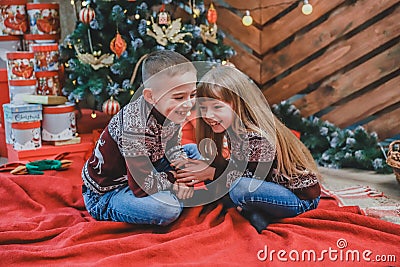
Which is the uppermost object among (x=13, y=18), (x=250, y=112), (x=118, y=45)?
(x=13, y=18)

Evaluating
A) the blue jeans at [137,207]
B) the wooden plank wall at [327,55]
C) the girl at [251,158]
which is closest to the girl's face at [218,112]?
the girl at [251,158]

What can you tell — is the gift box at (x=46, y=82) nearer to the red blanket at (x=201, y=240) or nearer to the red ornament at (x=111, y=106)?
the red ornament at (x=111, y=106)

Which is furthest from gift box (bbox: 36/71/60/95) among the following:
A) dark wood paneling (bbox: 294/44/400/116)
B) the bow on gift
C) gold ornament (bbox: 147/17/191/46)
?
dark wood paneling (bbox: 294/44/400/116)

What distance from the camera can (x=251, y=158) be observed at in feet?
5.31

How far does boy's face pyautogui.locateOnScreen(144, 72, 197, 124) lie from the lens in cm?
159

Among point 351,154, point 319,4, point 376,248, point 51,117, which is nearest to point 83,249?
point 376,248

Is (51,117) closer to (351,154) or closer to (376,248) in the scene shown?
(351,154)

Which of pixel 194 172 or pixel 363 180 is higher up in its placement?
pixel 194 172

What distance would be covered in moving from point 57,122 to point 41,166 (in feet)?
1.15

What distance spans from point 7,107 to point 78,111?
15.6 inches

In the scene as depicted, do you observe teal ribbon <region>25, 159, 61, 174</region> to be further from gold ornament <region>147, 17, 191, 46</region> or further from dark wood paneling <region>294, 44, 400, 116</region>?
dark wood paneling <region>294, 44, 400, 116</region>

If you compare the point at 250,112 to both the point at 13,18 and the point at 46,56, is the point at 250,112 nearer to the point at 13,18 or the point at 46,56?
the point at 46,56

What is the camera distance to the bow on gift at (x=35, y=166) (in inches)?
87.2

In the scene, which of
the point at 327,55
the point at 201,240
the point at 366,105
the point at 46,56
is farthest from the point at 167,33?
the point at 201,240
